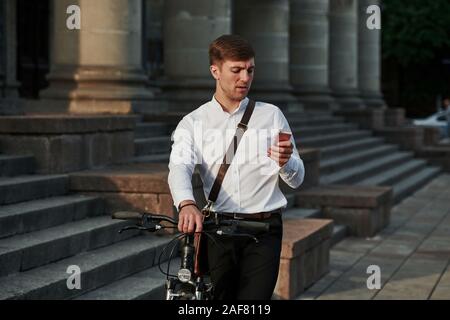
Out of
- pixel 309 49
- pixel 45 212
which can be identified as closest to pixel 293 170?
pixel 45 212

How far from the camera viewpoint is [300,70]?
23.1 m

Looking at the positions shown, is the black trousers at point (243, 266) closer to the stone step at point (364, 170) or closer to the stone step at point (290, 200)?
the stone step at point (290, 200)

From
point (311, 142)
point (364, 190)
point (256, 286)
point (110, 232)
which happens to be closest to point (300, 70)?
point (311, 142)

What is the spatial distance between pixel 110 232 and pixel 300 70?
14.6m

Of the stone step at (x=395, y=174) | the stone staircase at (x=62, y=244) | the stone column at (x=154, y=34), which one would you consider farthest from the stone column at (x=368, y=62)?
the stone staircase at (x=62, y=244)

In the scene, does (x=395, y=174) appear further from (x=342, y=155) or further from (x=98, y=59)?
(x=98, y=59)

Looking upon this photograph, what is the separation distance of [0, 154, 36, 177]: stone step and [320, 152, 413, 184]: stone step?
6.87 meters

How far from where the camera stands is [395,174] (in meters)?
20.4

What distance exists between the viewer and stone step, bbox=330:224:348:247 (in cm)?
1305

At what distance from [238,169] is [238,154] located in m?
0.07

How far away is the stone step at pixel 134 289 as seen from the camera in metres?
7.76

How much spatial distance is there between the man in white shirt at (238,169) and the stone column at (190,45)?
A: 11.2 metres

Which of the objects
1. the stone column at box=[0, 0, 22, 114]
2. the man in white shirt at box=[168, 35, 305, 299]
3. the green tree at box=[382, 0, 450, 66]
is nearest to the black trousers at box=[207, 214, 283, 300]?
the man in white shirt at box=[168, 35, 305, 299]

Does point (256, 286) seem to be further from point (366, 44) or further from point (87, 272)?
point (366, 44)
